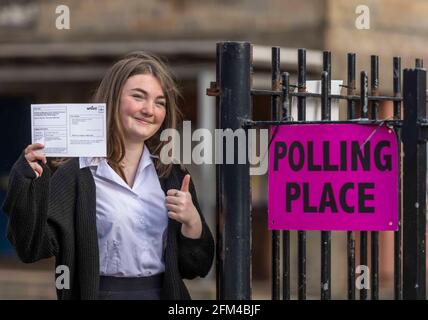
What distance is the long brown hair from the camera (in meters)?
4.20

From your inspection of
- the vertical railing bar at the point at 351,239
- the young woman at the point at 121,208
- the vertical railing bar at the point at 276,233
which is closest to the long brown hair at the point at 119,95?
the young woman at the point at 121,208

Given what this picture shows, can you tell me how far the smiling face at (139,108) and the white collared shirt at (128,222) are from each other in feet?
0.45

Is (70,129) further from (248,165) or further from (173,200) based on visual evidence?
(248,165)

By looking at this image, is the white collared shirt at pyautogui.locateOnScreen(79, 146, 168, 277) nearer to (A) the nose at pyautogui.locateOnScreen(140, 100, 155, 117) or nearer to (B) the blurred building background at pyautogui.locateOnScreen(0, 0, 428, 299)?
(A) the nose at pyautogui.locateOnScreen(140, 100, 155, 117)

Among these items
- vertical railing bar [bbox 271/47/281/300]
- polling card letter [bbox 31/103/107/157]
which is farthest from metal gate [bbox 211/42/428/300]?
polling card letter [bbox 31/103/107/157]

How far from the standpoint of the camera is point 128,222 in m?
4.11

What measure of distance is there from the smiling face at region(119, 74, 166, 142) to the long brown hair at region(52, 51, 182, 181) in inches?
0.7

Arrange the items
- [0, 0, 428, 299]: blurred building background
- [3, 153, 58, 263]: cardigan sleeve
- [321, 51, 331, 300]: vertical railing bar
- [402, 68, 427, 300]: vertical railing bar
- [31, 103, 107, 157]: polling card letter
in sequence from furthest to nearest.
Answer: [0, 0, 428, 299]: blurred building background, [321, 51, 331, 300]: vertical railing bar, [31, 103, 107, 157]: polling card letter, [3, 153, 58, 263]: cardigan sleeve, [402, 68, 427, 300]: vertical railing bar

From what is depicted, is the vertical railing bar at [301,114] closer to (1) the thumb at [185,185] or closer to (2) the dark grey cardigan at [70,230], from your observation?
(2) the dark grey cardigan at [70,230]

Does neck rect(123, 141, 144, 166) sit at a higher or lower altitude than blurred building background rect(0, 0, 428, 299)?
lower

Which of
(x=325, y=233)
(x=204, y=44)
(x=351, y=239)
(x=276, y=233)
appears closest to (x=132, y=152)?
(x=276, y=233)

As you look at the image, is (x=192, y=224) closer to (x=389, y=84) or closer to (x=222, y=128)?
→ (x=222, y=128)

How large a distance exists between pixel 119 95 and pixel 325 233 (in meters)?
0.87
